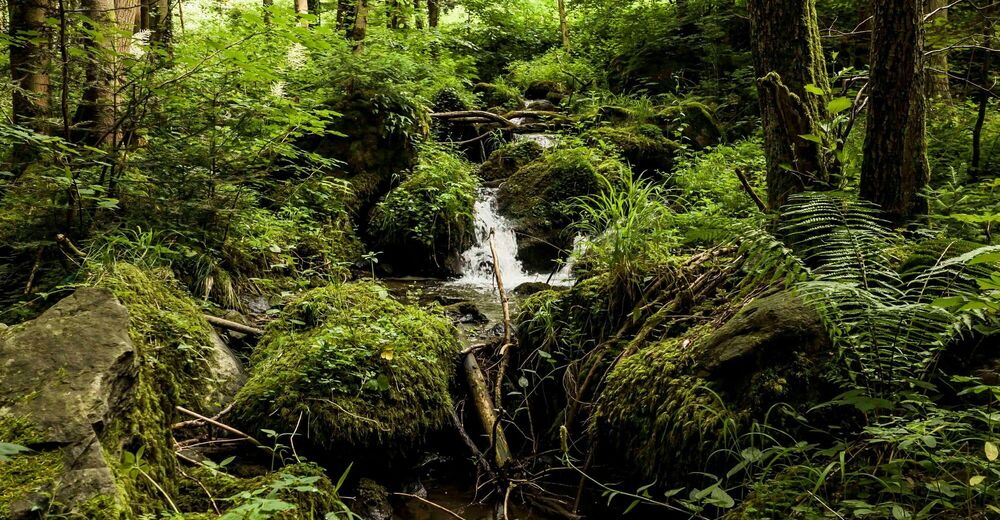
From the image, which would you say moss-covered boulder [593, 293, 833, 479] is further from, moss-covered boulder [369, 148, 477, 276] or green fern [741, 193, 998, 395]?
moss-covered boulder [369, 148, 477, 276]

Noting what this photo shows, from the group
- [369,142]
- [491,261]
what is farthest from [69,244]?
[491,261]

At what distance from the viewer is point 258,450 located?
348cm

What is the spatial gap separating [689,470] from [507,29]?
58.0 ft

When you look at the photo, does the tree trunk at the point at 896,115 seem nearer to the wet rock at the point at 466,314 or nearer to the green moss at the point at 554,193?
the wet rock at the point at 466,314

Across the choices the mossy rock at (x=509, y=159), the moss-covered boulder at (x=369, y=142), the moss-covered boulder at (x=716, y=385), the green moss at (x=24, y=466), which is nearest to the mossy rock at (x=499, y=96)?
the mossy rock at (x=509, y=159)

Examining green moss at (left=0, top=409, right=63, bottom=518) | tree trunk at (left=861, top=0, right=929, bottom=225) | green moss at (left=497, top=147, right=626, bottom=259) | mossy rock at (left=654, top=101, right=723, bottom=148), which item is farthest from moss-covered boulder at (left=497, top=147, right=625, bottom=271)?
green moss at (left=0, top=409, right=63, bottom=518)

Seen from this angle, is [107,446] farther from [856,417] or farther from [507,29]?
[507,29]

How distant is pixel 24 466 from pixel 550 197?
7.62 m

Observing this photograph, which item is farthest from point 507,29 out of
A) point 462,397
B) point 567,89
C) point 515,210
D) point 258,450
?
point 258,450

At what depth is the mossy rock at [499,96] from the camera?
43.4 feet

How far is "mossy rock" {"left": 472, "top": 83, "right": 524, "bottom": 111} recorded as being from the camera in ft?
43.4

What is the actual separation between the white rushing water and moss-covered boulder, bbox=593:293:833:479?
410cm

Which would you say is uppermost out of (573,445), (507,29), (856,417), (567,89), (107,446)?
(507,29)

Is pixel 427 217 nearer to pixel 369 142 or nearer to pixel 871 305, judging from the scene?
pixel 369 142
